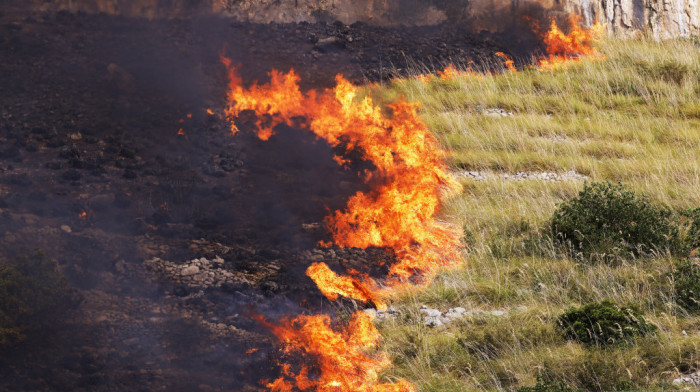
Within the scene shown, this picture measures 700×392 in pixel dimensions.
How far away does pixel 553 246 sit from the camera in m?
7.68

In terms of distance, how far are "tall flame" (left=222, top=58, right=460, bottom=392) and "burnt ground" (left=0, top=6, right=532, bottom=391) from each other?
264 millimetres

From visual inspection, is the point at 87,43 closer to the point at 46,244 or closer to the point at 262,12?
the point at 262,12

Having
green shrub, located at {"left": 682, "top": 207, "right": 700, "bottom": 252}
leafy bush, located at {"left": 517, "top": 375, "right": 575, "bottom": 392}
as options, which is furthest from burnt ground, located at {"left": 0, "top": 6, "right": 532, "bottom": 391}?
green shrub, located at {"left": 682, "top": 207, "right": 700, "bottom": 252}

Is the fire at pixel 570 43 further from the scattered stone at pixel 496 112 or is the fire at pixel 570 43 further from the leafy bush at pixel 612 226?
the leafy bush at pixel 612 226

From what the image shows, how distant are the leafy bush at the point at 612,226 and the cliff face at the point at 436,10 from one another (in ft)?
26.3

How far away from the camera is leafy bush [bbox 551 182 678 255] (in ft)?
24.2

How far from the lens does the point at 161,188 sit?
29.1 feet

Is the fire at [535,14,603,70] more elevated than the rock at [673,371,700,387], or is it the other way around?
the fire at [535,14,603,70]

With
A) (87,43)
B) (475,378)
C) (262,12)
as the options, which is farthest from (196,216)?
(262,12)

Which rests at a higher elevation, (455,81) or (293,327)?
(455,81)

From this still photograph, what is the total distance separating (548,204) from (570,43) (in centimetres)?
743

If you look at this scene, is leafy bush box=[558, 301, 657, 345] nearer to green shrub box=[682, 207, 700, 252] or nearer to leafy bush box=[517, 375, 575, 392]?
leafy bush box=[517, 375, 575, 392]

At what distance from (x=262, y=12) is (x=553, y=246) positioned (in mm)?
8440

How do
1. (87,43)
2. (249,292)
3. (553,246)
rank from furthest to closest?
(87,43)
(553,246)
(249,292)
